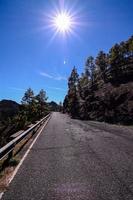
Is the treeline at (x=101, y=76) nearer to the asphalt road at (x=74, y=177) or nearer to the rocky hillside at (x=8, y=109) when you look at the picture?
the rocky hillside at (x=8, y=109)

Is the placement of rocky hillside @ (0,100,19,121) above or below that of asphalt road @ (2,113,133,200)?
above

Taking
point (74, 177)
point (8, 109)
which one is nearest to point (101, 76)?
point (8, 109)

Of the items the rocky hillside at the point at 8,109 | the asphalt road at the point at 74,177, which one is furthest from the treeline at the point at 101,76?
the asphalt road at the point at 74,177

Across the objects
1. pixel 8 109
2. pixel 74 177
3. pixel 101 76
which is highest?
pixel 101 76

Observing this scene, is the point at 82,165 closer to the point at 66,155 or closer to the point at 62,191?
the point at 66,155

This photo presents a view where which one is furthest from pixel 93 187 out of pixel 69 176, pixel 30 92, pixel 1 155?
pixel 30 92

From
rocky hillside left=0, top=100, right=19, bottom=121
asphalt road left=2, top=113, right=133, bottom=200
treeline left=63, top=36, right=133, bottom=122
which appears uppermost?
treeline left=63, top=36, right=133, bottom=122

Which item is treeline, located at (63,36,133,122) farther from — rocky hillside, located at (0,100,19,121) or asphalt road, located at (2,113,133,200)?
asphalt road, located at (2,113,133,200)

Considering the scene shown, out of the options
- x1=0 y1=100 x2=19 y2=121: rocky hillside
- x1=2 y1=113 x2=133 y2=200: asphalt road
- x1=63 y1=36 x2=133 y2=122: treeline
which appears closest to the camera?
x1=2 y1=113 x2=133 y2=200: asphalt road

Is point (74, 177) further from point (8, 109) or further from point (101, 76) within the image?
point (101, 76)

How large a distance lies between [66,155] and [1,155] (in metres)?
3.09

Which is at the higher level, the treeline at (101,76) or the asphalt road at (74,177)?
the treeline at (101,76)

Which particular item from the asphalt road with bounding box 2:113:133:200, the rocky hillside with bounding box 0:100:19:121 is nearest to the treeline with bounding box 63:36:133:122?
the rocky hillside with bounding box 0:100:19:121

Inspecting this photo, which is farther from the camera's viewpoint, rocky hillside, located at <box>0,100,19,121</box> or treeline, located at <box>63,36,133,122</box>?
treeline, located at <box>63,36,133,122</box>
